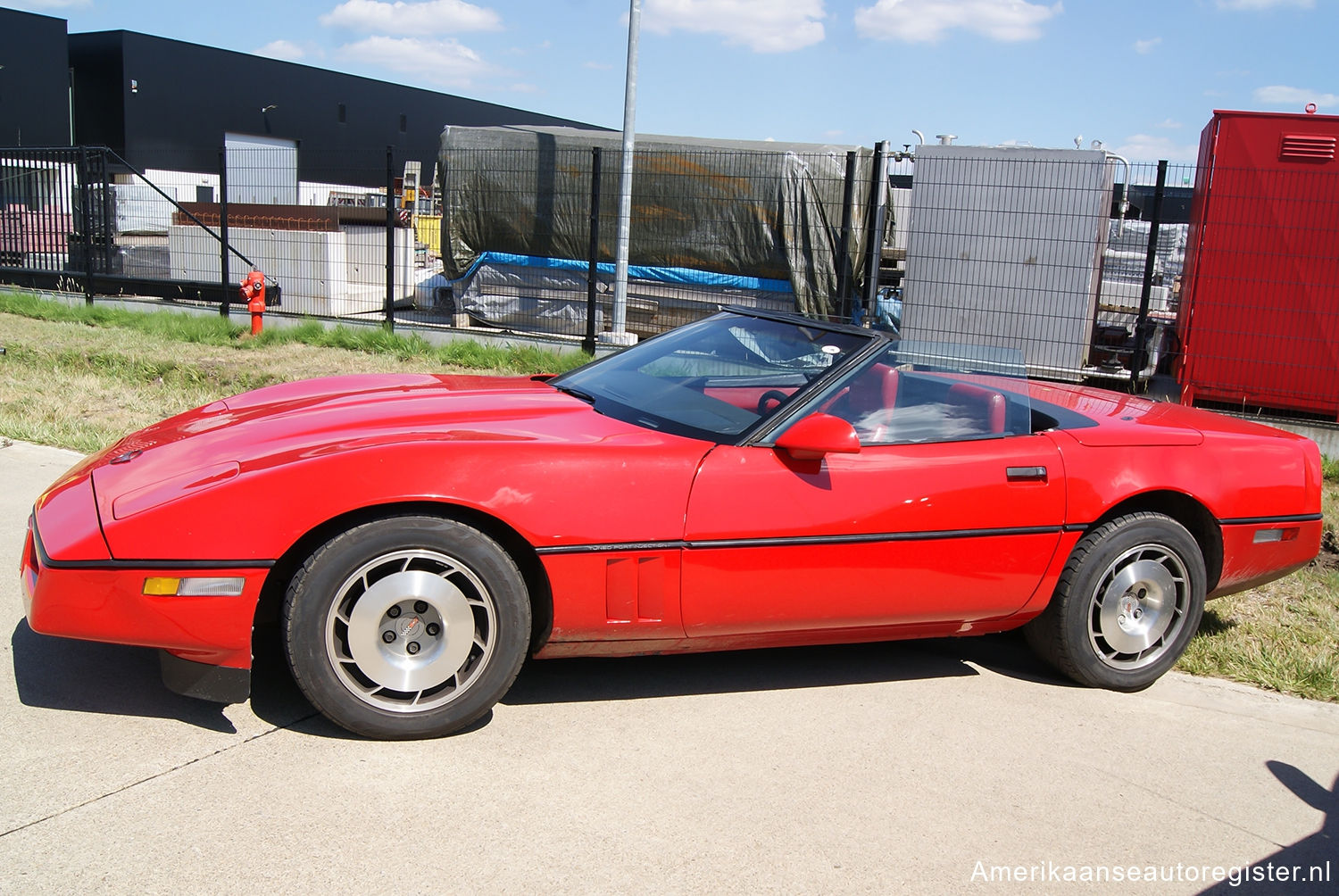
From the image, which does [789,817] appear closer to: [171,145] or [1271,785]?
[1271,785]

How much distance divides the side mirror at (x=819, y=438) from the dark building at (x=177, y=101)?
22373 mm

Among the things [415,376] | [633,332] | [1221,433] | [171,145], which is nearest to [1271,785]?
[1221,433]

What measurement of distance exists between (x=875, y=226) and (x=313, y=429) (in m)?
7.93

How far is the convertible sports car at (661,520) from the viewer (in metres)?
3.04

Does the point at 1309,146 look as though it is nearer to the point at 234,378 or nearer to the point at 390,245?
the point at 390,245

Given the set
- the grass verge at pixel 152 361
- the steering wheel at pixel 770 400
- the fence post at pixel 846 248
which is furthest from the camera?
the fence post at pixel 846 248

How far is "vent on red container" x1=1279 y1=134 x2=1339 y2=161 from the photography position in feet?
28.0

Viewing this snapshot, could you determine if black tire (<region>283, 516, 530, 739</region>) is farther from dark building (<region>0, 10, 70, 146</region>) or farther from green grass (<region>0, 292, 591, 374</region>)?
dark building (<region>0, 10, 70, 146</region>)

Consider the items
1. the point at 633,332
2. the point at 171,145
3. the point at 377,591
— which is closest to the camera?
the point at 377,591

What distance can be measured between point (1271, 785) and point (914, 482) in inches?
55.2

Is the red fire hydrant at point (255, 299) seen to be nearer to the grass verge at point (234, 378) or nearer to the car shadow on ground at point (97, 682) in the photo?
the grass verge at point (234, 378)

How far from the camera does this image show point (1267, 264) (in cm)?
879

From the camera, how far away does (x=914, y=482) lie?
360 centimetres

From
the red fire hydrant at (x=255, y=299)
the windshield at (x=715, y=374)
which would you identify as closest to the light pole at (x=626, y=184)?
the red fire hydrant at (x=255, y=299)
